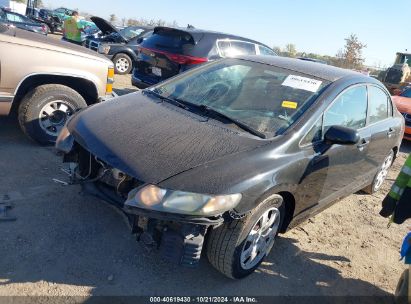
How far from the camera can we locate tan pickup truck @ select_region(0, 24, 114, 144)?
14.5 ft

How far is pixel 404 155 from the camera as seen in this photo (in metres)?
8.20

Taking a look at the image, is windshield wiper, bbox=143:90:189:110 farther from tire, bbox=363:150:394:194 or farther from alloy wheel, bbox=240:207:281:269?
tire, bbox=363:150:394:194

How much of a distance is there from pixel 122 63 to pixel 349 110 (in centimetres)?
927

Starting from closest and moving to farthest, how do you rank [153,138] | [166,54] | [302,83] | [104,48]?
[153,138] < [302,83] < [166,54] < [104,48]

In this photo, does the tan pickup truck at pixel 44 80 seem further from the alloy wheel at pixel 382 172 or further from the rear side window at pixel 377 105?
the alloy wheel at pixel 382 172

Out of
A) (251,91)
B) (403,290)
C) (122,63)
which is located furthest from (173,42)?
(403,290)

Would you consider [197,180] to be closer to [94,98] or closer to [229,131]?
[229,131]

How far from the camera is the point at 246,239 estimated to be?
2863mm

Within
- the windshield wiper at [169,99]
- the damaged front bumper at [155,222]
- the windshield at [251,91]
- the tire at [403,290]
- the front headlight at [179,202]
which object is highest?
the windshield at [251,91]

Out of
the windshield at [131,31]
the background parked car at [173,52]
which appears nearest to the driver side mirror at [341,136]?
the background parked car at [173,52]

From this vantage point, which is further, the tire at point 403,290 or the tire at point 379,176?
the tire at point 379,176

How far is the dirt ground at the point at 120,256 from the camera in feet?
9.28

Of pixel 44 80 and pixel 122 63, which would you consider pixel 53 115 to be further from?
pixel 122 63

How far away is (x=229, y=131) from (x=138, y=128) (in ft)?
2.47
